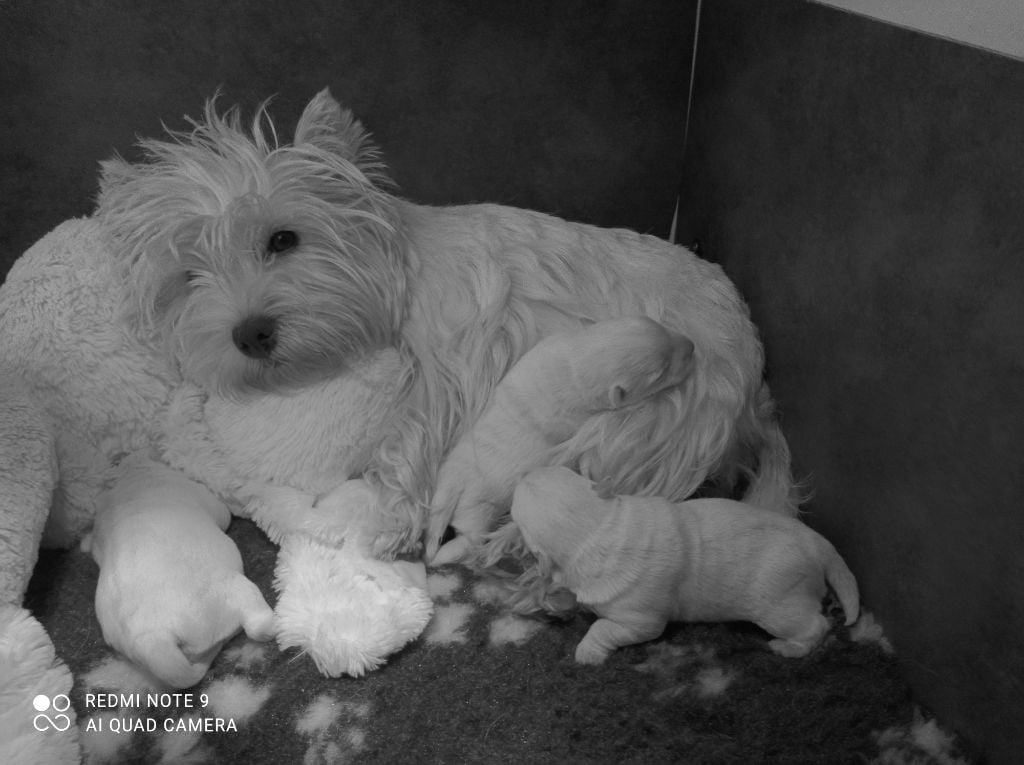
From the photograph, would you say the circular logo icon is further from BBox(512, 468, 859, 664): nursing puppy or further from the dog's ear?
the dog's ear

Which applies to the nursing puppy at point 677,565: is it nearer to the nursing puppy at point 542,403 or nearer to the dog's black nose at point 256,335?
the nursing puppy at point 542,403

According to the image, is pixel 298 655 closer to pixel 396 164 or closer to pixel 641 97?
pixel 396 164

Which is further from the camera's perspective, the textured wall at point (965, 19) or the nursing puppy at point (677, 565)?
the nursing puppy at point (677, 565)

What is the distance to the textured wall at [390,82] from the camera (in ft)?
5.07

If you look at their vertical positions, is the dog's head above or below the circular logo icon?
above

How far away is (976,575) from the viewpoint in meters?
0.98

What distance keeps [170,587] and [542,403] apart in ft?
1.89

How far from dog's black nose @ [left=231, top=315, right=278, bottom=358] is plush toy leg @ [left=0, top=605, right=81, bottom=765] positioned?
0.47 meters

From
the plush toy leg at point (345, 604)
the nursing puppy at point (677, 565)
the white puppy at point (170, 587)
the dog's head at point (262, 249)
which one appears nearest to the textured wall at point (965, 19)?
the nursing puppy at point (677, 565)

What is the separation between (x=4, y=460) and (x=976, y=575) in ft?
4.22

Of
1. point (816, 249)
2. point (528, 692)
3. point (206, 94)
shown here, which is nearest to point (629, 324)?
point (816, 249)

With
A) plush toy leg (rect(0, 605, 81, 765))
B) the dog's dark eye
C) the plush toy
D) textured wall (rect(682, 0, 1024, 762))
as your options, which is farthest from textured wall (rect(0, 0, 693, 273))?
plush toy leg (rect(0, 605, 81, 765))

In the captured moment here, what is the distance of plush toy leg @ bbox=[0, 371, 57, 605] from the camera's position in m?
1.18

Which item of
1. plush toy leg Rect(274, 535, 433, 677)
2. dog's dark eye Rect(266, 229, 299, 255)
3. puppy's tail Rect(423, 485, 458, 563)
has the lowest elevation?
plush toy leg Rect(274, 535, 433, 677)
